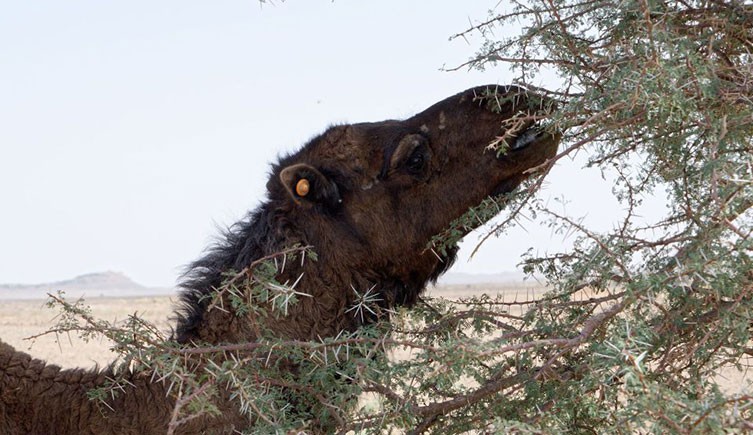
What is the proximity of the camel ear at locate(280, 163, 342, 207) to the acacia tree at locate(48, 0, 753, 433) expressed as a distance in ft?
1.85

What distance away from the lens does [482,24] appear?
4895 mm

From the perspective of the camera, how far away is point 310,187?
496 centimetres

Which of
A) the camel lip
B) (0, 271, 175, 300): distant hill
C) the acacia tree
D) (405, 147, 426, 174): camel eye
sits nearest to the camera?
the acacia tree

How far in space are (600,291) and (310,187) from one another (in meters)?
1.62

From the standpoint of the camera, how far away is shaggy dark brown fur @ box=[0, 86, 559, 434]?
4.73 meters

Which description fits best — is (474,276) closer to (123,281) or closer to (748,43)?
(123,281)

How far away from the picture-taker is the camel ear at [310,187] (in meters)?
4.91

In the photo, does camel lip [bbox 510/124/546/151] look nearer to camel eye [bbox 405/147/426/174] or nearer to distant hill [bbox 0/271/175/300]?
camel eye [bbox 405/147/426/174]

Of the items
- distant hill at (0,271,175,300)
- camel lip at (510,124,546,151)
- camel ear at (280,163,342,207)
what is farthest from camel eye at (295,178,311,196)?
distant hill at (0,271,175,300)

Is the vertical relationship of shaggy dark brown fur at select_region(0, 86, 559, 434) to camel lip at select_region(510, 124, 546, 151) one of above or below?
below

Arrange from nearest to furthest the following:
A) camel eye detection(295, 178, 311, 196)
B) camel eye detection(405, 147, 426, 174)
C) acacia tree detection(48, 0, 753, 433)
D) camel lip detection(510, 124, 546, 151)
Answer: acacia tree detection(48, 0, 753, 433) < camel lip detection(510, 124, 546, 151) < camel eye detection(295, 178, 311, 196) < camel eye detection(405, 147, 426, 174)

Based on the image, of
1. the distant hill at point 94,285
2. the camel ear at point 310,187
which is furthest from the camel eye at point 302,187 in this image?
the distant hill at point 94,285

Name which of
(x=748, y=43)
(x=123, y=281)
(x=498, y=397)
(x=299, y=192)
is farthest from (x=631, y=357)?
(x=123, y=281)

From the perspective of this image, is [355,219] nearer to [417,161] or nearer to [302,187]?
[302,187]
